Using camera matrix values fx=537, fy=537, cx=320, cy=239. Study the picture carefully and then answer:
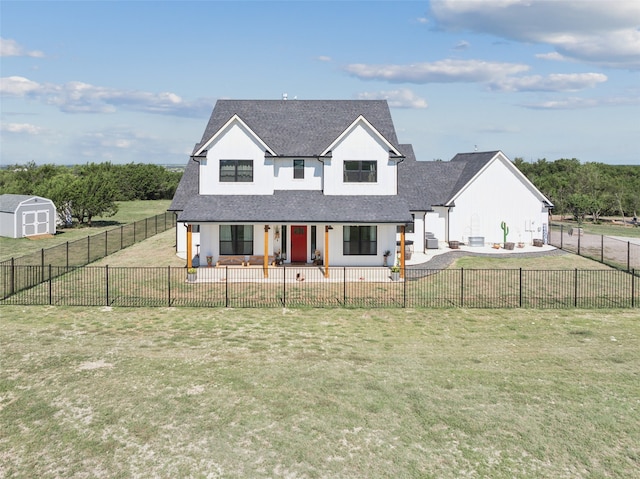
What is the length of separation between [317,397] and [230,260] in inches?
744

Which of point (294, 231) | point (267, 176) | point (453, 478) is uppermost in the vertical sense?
point (267, 176)

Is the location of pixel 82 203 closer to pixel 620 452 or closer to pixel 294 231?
pixel 294 231

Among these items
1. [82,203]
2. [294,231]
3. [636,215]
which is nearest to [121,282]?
[294,231]

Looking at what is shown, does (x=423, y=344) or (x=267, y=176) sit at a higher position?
(x=267, y=176)

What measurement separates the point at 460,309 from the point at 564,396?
8810 millimetres

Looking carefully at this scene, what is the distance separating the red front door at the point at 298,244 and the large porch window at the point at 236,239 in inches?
94.5

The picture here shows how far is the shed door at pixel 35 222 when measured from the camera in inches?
1633

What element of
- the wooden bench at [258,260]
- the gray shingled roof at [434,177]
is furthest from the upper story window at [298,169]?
the gray shingled roof at [434,177]

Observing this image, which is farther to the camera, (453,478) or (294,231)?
(294,231)

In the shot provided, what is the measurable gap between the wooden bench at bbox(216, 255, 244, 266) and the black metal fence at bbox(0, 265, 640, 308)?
1.31 metres

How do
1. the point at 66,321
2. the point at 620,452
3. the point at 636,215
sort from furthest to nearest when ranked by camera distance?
1. the point at 636,215
2. the point at 66,321
3. the point at 620,452

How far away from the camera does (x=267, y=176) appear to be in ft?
101

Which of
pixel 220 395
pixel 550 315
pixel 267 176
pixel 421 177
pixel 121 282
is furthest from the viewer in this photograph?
pixel 421 177

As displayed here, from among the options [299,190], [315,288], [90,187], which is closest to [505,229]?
[299,190]
